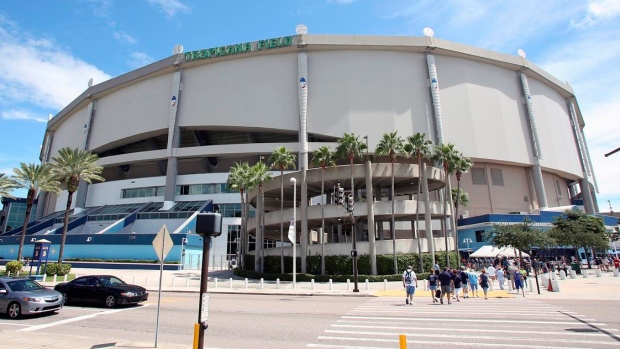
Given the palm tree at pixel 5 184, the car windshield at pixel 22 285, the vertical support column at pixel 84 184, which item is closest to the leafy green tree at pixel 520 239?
the car windshield at pixel 22 285

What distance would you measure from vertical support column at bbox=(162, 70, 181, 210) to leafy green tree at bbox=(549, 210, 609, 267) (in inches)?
2314

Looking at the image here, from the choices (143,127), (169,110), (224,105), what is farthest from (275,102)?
(143,127)

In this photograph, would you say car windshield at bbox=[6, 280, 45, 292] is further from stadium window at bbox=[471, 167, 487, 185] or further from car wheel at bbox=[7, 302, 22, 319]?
stadium window at bbox=[471, 167, 487, 185]

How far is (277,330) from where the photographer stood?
11133 millimetres

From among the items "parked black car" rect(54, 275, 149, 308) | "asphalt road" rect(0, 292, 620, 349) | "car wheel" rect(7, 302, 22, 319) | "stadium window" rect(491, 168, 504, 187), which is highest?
"stadium window" rect(491, 168, 504, 187)

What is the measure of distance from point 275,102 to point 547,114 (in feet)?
185

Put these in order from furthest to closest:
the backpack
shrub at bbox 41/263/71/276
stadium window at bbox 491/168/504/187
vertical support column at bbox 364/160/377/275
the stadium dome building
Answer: stadium window at bbox 491/168/504/187, the stadium dome building, shrub at bbox 41/263/71/276, vertical support column at bbox 364/160/377/275, the backpack

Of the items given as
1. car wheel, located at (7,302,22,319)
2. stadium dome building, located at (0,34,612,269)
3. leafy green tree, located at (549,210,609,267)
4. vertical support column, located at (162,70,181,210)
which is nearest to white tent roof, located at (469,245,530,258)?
leafy green tree, located at (549,210,609,267)

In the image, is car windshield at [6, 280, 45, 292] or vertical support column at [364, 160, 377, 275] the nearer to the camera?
car windshield at [6, 280, 45, 292]

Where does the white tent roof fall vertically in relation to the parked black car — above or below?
above

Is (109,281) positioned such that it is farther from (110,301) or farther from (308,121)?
(308,121)

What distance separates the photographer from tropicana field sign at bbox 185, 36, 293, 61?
61750 mm

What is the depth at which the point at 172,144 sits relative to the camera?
63.1m

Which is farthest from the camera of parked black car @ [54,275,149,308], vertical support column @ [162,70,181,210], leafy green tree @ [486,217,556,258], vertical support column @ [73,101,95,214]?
vertical support column @ [73,101,95,214]
